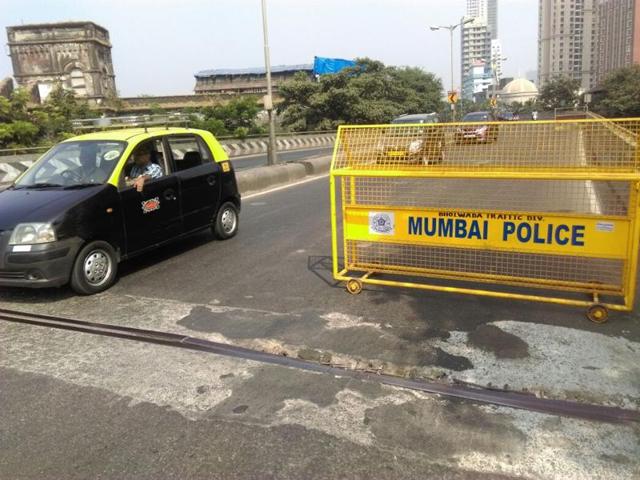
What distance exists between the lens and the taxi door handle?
707 cm

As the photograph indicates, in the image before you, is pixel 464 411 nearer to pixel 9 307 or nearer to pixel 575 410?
pixel 575 410

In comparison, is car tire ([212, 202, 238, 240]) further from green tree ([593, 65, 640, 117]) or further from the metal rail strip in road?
green tree ([593, 65, 640, 117])

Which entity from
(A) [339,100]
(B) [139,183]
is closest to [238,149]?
(A) [339,100]

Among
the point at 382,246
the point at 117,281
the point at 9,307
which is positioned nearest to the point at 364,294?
the point at 382,246

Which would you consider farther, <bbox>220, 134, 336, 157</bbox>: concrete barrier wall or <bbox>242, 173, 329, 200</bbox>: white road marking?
<bbox>220, 134, 336, 157</bbox>: concrete barrier wall

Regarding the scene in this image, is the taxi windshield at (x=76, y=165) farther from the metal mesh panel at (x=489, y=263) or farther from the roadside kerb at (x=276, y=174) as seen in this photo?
the roadside kerb at (x=276, y=174)

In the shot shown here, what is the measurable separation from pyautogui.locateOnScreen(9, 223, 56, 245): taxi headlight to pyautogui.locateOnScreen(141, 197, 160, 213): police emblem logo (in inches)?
52.1

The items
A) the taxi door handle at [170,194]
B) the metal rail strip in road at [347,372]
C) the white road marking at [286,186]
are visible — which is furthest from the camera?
the white road marking at [286,186]

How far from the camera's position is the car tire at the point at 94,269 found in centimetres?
584

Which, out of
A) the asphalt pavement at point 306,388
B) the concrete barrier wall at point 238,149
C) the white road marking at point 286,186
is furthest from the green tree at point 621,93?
the asphalt pavement at point 306,388

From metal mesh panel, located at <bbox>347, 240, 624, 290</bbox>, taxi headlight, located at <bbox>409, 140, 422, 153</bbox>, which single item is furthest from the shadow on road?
taxi headlight, located at <bbox>409, 140, 422, 153</bbox>

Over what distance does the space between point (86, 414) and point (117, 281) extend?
3220 mm

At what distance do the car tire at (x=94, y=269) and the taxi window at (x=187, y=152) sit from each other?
1758mm

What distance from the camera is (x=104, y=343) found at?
4.73 metres
